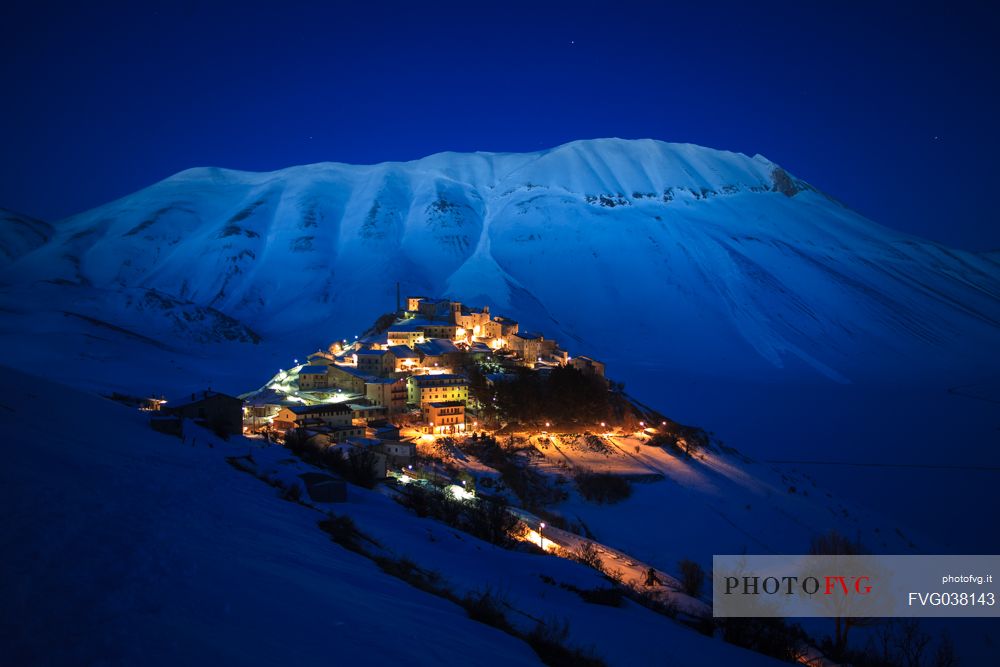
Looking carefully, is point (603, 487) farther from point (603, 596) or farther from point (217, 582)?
Answer: point (217, 582)

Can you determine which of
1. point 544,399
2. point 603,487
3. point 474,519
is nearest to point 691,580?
point 474,519

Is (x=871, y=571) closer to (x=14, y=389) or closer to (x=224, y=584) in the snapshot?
(x=224, y=584)

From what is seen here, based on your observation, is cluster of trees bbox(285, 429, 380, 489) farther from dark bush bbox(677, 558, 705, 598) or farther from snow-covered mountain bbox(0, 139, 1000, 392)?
snow-covered mountain bbox(0, 139, 1000, 392)

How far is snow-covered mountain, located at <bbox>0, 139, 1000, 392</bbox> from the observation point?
202 ft

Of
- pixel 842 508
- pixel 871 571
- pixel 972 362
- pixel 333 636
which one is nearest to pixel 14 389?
pixel 333 636

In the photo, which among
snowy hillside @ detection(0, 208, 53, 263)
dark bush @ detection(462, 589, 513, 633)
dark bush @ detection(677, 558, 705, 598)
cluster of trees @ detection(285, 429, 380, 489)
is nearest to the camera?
dark bush @ detection(462, 589, 513, 633)

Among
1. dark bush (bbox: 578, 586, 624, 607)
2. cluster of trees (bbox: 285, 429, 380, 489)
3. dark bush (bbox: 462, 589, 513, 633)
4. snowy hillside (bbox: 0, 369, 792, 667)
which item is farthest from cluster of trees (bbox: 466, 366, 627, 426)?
dark bush (bbox: 462, 589, 513, 633)

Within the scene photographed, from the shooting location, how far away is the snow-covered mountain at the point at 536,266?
61594 millimetres

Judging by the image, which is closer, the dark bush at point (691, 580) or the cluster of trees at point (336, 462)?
the dark bush at point (691, 580)

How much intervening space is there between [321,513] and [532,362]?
31128 millimetres

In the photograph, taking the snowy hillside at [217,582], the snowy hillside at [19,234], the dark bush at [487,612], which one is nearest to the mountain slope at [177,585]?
the snowy hillside at [217,582]

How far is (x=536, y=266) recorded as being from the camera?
268ft

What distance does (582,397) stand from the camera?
30.1 m

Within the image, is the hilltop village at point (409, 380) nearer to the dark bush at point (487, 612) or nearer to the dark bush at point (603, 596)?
the dark bush at point (603, 596)
